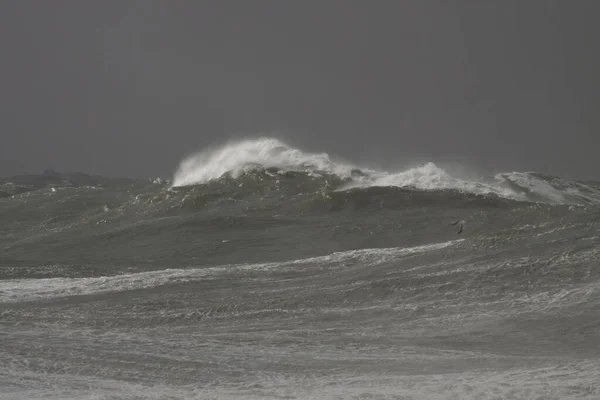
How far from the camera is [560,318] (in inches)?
324

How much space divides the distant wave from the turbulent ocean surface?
15.7 feet

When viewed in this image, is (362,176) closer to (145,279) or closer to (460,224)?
(460,224)

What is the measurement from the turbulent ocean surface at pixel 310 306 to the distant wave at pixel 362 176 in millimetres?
4792

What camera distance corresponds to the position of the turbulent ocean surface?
622 cm

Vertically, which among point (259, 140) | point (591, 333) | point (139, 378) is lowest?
point (591, 333)

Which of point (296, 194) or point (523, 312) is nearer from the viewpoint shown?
point (523, 312)

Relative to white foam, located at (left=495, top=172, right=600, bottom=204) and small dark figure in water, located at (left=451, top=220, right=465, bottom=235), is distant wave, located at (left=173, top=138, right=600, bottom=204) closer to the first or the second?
white foam, located at (left=495, top=172, right=600, bottom=204)

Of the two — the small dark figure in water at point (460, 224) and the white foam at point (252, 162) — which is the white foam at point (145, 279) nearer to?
the small dark figure in water at point (460, 224)

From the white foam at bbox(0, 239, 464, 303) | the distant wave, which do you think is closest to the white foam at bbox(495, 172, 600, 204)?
the distant wave

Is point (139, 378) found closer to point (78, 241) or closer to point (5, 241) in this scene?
point (78, 241)

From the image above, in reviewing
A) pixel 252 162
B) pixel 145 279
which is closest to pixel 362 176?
pixel 252 162

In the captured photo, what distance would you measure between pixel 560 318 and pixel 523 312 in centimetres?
55

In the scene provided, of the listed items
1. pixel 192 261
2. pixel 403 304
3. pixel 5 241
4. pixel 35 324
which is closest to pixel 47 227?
pixel 5 241

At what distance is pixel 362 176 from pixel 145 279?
19.4m
